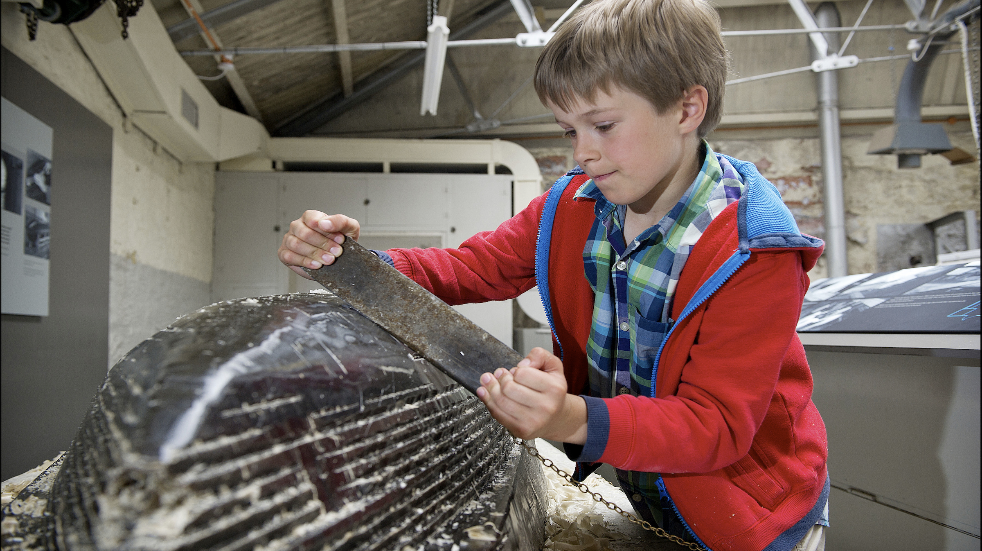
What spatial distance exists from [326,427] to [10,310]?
9.37 ft

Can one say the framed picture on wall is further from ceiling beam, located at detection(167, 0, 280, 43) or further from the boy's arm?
the boy's arm

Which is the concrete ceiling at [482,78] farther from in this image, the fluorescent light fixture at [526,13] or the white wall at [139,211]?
the fluorescent light fixture at [526,13]

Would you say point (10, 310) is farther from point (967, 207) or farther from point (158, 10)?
point (967, 207)

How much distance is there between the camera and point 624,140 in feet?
3.32

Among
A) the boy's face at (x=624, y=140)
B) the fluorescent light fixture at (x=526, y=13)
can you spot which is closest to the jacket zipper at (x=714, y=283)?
the boy's face at (x=624, y=140)

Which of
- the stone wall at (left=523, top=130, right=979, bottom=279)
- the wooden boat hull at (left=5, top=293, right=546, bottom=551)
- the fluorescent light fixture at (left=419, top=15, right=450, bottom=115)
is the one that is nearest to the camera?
the wooden boat hull at (left=5, top=293, right=546, bottom=551)

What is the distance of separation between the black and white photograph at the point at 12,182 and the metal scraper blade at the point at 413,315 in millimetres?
2511

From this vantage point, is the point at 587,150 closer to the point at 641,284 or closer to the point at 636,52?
the point at 636,52

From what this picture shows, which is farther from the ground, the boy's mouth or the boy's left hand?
the boy's mouth

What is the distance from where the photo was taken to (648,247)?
3.76 ft

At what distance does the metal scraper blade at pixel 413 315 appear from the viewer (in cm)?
108

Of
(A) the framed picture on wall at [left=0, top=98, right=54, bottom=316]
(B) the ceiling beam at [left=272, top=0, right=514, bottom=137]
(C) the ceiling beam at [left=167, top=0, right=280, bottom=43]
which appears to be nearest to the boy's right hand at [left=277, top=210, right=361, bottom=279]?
(A) the framed picture on wall at [left=0, top=98, right=54, bottom=316]

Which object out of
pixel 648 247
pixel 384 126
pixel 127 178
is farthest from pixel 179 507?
pixel 384 126

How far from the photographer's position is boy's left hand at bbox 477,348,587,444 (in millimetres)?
860
